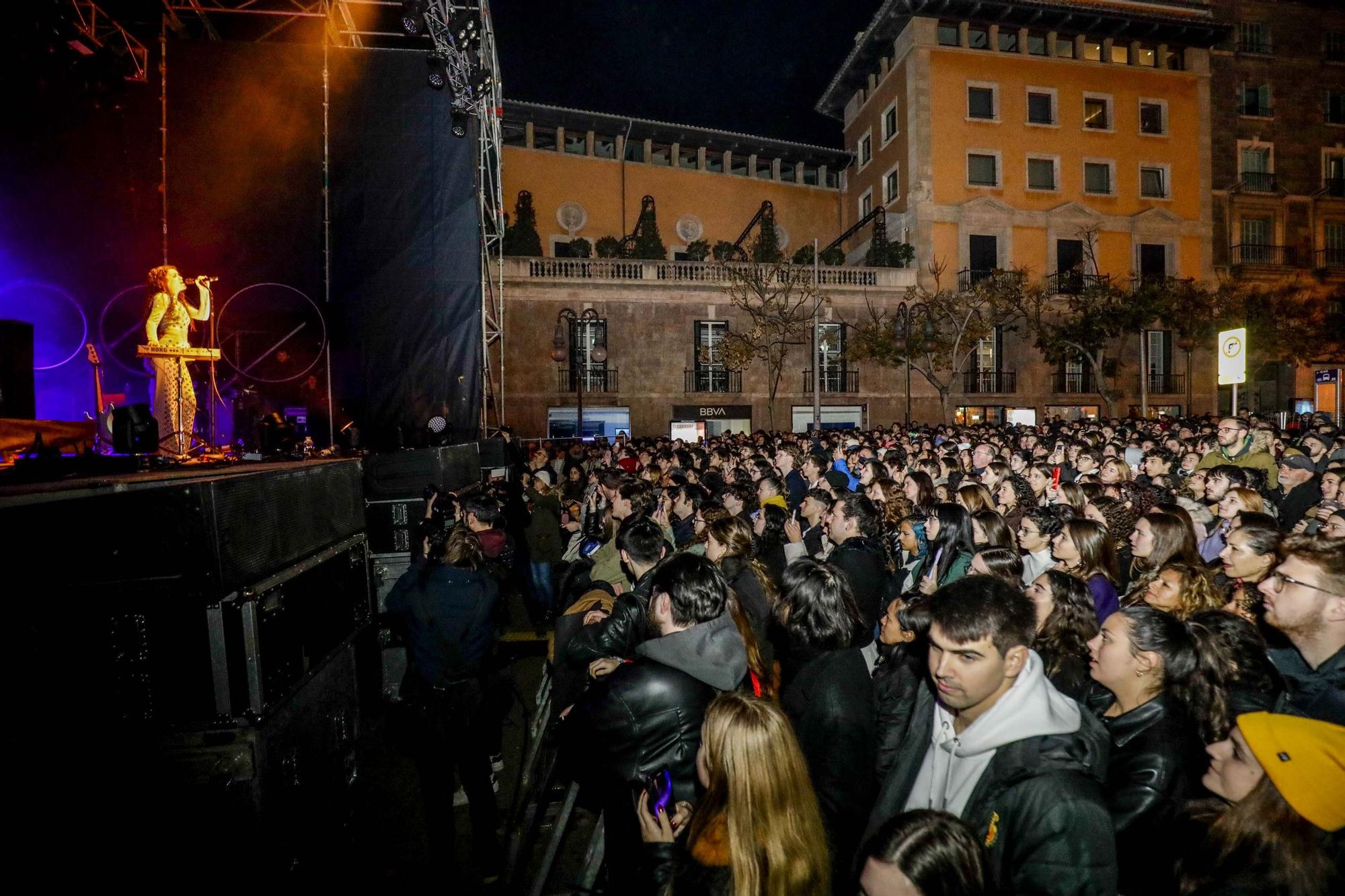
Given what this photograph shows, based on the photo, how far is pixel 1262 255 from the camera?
33656 mm

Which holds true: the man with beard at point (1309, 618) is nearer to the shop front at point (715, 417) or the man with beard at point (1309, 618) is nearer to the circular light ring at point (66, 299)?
the circular light ring at point (66, 299)

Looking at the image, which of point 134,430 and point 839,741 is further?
point 134,430

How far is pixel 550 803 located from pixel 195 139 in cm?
1281

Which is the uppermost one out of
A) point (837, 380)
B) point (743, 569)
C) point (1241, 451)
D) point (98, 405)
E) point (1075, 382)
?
point (837, 380)

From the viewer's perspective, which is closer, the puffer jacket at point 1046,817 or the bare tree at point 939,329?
the puffer jacket at point 1046,817

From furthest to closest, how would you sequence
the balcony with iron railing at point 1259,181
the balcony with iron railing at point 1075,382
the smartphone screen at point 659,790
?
the balcony with iron railing at point 1259,181
the balcony with iron railing at point 1075,382
the smartphone screen at point 659,790

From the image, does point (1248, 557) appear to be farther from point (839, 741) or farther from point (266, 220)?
point (266, 220)

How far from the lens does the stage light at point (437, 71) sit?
11953 millimetres

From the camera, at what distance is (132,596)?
291 cm

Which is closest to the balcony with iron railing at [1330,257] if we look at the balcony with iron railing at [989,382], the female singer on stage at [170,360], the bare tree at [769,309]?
the balcony with iron railing at [989,382]

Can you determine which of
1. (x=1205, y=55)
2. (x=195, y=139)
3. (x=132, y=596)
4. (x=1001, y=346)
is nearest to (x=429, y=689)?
(x=132, y=596)

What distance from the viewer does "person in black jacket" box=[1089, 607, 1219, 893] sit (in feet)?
7.06

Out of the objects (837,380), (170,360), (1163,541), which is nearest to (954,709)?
(1163,541)

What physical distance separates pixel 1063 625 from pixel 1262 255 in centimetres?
4109
